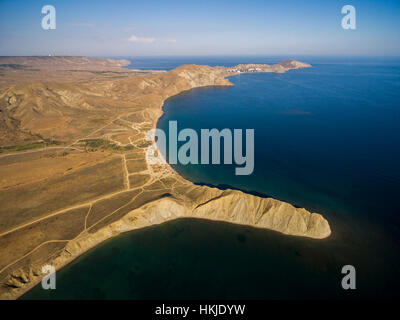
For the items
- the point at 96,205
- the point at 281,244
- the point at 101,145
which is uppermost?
the point at 101,145

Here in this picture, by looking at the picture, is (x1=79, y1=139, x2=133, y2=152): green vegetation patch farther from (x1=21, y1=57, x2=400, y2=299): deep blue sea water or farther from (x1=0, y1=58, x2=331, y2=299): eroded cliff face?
(x1=21, y1=57, x2=400, y2=299): deep blue sea water

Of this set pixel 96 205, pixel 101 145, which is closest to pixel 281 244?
pixel 96 205

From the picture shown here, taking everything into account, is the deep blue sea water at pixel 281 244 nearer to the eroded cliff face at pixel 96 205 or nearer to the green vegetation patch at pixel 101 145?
the eroded cliff face at pixel 96 205

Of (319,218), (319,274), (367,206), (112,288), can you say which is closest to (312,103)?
(367,206)

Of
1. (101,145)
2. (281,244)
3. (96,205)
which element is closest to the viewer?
(281,244)

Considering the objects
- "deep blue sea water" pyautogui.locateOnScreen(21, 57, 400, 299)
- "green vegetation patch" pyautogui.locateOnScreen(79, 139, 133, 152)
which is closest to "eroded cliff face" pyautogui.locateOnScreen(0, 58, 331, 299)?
"green vegetation patch" pyautogui.locateOnScreen(79, 139, 133, 152)

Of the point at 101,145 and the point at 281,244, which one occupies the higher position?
the point at 101,145

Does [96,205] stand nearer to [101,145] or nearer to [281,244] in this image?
[101,145]

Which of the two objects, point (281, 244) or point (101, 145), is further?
point (101, 145)

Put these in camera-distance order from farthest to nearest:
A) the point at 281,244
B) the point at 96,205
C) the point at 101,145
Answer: the point at 101,145 → the point at 96,205 → the point at 281,244

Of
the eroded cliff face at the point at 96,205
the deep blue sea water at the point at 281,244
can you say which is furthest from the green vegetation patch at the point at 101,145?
the deep blue sea water at the point at 281,244
